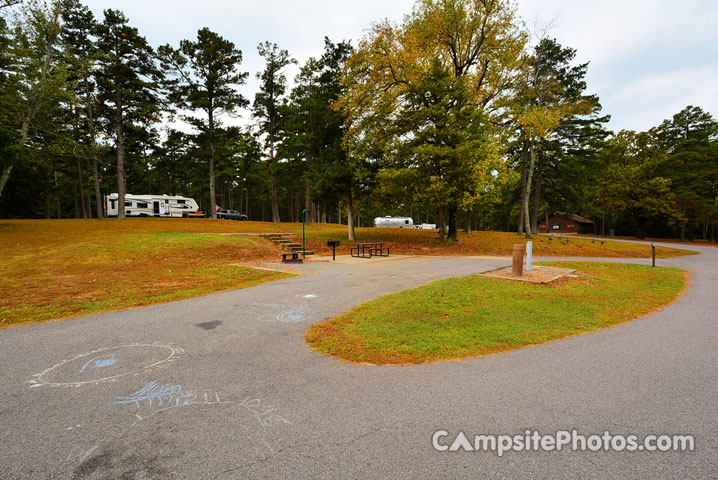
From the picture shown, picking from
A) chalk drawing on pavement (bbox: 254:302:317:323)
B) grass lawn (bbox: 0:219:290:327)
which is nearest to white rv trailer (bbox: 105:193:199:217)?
grass lawn (bbox: 0:219:290:327)

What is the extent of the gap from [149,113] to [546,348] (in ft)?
111

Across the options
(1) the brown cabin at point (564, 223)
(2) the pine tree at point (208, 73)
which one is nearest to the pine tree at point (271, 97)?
(2) the pine tree at point (208, 73)

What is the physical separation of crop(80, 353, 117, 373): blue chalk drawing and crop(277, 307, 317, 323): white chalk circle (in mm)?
2594

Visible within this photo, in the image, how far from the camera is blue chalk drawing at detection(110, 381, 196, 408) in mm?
3156

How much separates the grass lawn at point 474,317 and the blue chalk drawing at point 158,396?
182 cm

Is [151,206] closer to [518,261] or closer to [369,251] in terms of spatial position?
[369,251]

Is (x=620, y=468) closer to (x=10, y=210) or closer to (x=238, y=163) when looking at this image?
(x=238, y=163)

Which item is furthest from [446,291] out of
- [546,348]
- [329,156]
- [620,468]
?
[329,156]

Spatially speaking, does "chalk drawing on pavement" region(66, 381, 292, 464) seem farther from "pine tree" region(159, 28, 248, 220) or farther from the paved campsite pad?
"pine tree" region(159, 28, 248, 220)

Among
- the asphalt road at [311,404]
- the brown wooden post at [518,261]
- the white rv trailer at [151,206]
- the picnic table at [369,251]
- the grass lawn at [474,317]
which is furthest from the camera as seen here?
the white rv trailer at [151,206]

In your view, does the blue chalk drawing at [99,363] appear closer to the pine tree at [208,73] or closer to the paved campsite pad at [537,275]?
the paved campsite pad at [537,275]

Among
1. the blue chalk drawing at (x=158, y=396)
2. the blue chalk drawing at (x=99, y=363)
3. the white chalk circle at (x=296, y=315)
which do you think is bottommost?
the white chalk circle at (x=296, y=315)

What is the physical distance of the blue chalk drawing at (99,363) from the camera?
392 centimetres

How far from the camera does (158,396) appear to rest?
326cm
